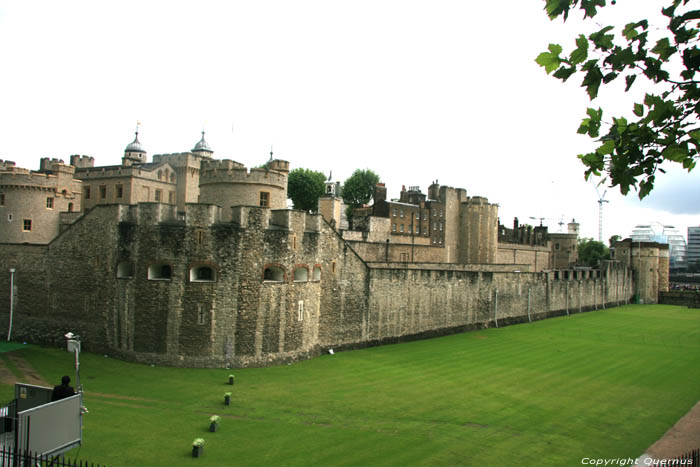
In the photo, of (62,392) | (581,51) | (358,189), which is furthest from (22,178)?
(358,189)

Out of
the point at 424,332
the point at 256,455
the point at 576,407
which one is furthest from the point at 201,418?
the point at 424,332

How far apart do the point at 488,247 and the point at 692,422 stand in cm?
4467

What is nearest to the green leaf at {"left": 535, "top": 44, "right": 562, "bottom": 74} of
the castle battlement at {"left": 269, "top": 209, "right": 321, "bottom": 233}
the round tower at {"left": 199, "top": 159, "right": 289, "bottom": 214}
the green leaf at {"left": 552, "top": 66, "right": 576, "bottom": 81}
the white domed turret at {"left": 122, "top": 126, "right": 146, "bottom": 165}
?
the green leaf at {"left": 552, "top": 66, "right": 576, "bottom": 81}

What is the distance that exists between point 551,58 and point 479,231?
57.9 m

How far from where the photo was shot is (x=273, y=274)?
27.2 m

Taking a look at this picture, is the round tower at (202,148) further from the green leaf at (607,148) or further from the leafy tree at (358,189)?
the green leaf at (607,148)

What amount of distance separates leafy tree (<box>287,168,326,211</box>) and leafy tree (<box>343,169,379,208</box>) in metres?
10.2

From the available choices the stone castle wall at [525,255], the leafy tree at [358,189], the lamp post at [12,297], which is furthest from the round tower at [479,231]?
the lamp post at [12,297]

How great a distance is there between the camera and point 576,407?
836 inches

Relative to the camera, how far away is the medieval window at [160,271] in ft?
84.6

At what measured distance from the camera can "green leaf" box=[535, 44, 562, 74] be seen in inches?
281

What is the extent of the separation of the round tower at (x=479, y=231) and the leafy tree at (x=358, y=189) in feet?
78.4

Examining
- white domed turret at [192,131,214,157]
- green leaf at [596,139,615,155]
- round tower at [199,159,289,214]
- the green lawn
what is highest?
white domed turret at [192,131,214,157]

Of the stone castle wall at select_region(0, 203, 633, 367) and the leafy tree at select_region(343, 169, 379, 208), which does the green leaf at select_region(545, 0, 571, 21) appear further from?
the leafy tree at select_region(343, 169, 379, 208)
